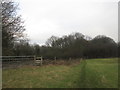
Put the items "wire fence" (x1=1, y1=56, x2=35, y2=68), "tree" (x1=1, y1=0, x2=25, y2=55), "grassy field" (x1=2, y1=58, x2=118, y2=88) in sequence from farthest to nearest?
"tree" (x1=1, y1=0, x2=25, y2=55) < "wire fence" (x1=1, y1=56, x2=35, y2=68) < "grassy field" (x1=2, y1=58, x2=118, y2=88)

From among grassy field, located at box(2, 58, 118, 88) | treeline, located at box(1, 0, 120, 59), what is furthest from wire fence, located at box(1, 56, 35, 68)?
grassy field, located at box(2, 58, 118, 88)

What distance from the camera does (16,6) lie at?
15.6 m

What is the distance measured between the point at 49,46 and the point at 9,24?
37.2m

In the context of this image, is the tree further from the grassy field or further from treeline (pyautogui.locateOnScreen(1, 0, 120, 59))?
the grassy field

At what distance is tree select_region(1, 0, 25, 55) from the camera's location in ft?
48.2

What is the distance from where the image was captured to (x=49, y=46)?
52406 mm

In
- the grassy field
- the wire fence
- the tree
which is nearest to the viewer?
the grassy field

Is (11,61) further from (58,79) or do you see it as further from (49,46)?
(49,46)

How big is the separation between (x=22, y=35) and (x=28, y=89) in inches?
501

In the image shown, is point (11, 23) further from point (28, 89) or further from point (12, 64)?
point (28, 89)

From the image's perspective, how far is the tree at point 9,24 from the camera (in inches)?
578

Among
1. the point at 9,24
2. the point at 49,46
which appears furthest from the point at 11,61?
the point at 49,46

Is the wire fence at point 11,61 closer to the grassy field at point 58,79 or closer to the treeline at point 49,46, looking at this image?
the treeline at point 49,46

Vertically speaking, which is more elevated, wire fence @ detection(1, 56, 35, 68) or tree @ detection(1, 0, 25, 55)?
tree @ detection(1, 0, 25, 55)
